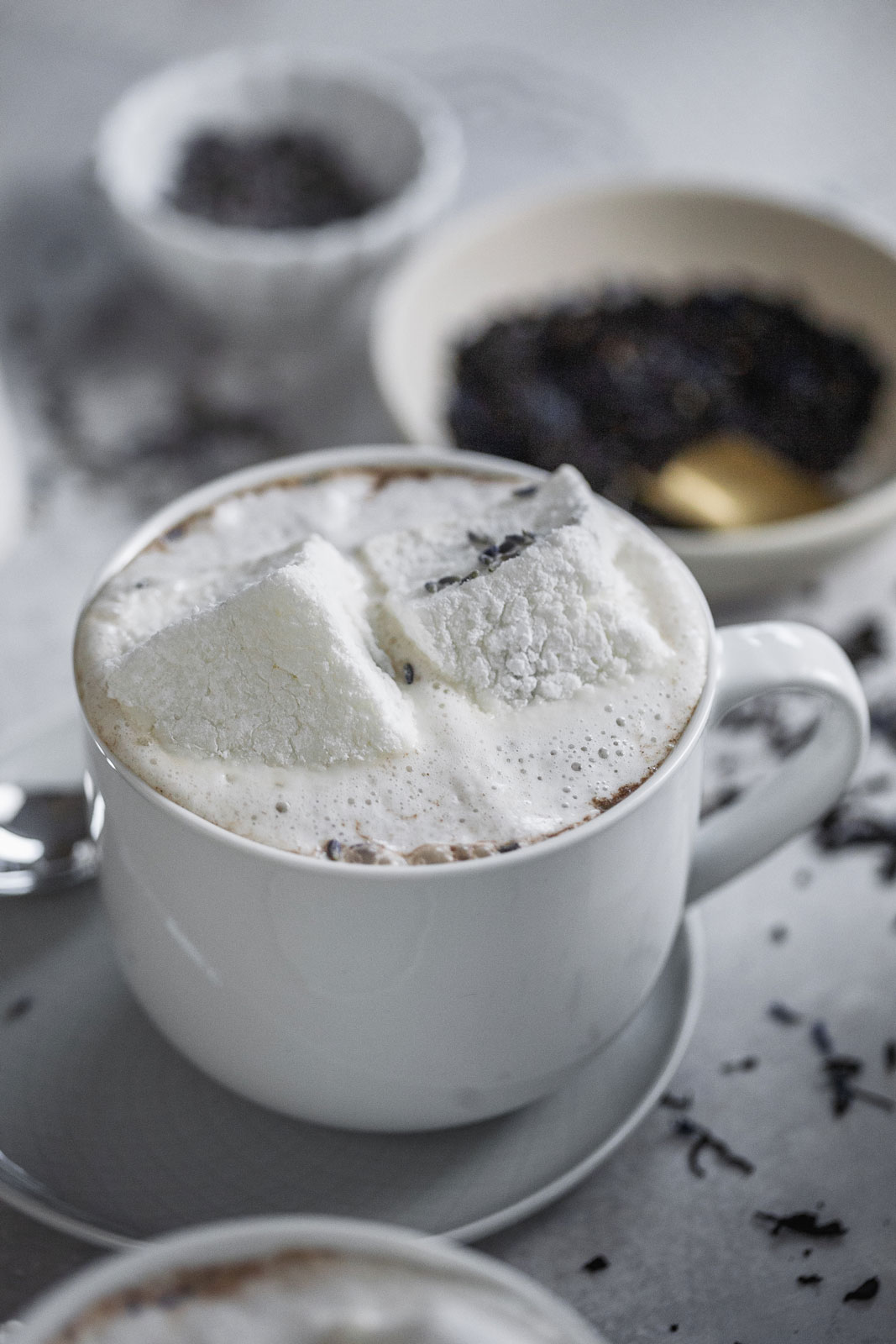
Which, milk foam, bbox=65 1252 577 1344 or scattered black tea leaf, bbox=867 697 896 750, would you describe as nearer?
milk foam, bbox=65 1252 577 1344

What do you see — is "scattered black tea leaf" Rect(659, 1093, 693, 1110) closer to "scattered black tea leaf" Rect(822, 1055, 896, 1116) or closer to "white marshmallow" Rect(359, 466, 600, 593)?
"scattered black tea leaf" Rect(822, 1055, 896, 1116)

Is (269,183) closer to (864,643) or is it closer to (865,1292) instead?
(864,643)

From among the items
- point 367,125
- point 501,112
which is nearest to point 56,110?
point 367,125

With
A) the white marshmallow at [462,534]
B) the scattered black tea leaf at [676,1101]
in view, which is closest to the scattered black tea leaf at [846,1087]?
the scattered black tea leaf at [676,1101]

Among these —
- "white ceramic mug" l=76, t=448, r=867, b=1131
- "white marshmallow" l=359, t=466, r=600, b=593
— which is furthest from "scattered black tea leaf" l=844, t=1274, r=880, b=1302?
"white marshmallow" l=359, t=466, r=600, b=593

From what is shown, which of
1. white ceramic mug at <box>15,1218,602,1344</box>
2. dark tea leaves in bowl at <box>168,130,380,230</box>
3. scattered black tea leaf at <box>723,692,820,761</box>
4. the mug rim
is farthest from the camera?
dark tea leaves in bowl at <box>168,130,380,230</box>
